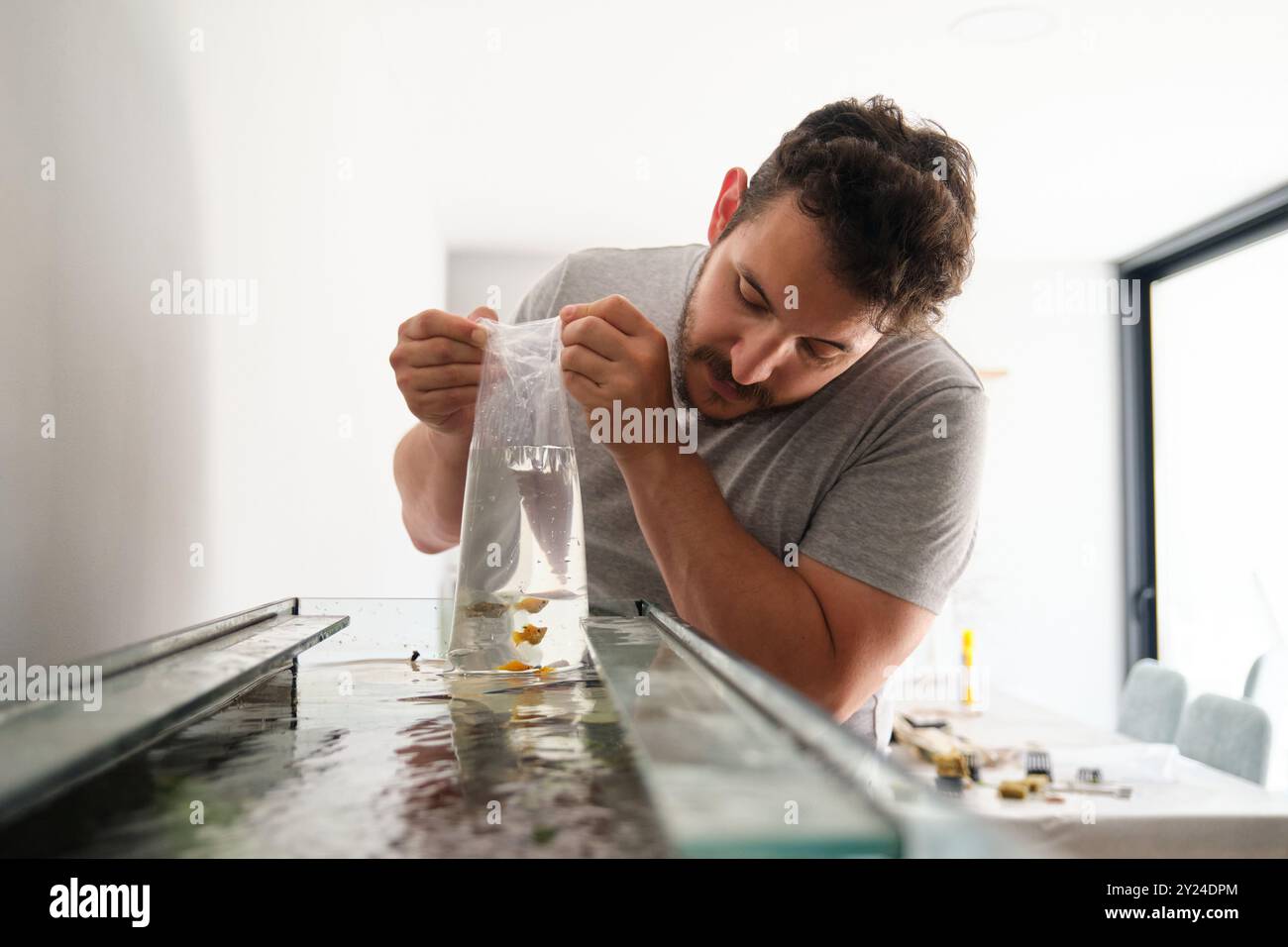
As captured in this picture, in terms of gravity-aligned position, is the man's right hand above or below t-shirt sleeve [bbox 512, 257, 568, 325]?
below

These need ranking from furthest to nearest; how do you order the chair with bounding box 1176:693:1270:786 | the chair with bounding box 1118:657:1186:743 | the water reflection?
the chair with bounding box 1118:657:1186:743 < the chair with bounding box 1176:693:1270:786 < the water reflection

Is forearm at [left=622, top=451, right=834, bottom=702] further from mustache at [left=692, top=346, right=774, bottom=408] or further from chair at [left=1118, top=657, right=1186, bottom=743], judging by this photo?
chair at [left=1118, top=657, right=1186, bottom=743]

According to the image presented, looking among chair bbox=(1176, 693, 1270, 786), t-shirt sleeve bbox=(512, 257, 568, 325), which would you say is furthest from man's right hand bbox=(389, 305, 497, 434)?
chair bbox=(1176, 693, 1270, 786)

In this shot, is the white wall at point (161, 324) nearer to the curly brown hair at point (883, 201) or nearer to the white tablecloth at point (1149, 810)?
the curly brown hair at point (883, 201)

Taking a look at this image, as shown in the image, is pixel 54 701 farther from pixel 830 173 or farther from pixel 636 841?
pixel 830 173

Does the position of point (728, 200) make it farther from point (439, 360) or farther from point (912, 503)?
point (439, 360)

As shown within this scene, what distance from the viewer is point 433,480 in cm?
109

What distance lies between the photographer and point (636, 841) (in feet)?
1.00

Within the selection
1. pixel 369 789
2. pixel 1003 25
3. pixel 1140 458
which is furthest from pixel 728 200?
pixel 1140 458

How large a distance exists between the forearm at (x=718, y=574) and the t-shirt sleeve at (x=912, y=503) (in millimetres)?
101

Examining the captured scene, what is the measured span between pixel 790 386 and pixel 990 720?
2.43 meters

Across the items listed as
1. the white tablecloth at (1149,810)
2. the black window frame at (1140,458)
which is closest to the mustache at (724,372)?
the white tablecloth at (1149,810)

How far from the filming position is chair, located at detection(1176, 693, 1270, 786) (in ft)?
9.00

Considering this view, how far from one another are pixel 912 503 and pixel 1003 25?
210 centimetres
